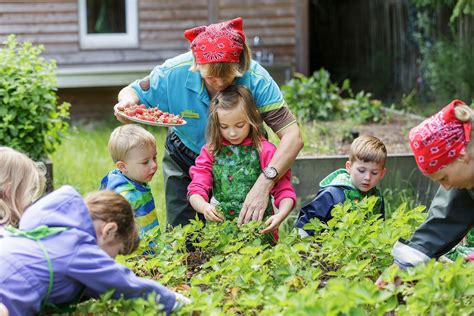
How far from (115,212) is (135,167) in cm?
154

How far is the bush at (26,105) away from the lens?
676 centimetres

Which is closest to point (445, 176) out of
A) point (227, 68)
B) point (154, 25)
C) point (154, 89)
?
point (227, 68)

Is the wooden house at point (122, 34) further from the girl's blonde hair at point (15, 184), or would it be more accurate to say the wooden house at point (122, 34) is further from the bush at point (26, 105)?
the girl's blonde hair at point (15, 184)

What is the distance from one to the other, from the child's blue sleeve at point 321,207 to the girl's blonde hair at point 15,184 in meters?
1.62

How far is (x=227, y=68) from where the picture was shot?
431 centimetres

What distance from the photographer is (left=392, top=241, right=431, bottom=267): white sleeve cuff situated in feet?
11.3

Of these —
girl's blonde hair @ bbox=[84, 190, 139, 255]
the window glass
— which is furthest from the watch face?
the window glass

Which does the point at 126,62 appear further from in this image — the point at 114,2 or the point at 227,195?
the point at 227,195

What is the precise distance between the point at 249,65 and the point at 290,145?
1.54ft

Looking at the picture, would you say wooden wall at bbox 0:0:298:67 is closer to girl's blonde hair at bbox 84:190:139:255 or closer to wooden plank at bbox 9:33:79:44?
wooden plank at bbox 9:33:79:44

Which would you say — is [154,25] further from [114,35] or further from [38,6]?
[38,6]

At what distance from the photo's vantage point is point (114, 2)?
40.4ft

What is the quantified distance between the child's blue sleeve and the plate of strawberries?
34.3 inches

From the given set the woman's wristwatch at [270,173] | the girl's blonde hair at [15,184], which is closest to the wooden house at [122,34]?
the woman's wristwatch at [270,173]
